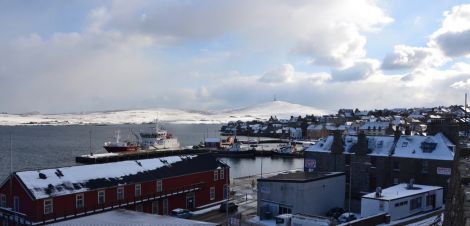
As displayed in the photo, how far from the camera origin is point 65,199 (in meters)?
30.4

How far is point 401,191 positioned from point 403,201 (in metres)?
2.61

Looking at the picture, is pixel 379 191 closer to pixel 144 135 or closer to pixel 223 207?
pixel 223 207

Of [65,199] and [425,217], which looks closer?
[65,199]

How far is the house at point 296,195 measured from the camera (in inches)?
1378

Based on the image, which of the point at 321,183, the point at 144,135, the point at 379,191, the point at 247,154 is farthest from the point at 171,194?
the point at 144,135

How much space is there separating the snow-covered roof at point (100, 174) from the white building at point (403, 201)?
16.0 meters

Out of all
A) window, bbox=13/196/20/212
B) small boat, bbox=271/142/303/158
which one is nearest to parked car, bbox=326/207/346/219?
window, bbox=13/196/20/212

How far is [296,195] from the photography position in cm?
3497

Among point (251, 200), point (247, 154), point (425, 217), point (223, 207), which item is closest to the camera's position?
point (425, 217)

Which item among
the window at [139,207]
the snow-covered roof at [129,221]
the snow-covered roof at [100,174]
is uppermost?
the snow-covered roof at [100,174]

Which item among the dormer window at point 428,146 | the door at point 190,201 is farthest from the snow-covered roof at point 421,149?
the door at point 190,201

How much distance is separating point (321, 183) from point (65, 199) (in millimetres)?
20028

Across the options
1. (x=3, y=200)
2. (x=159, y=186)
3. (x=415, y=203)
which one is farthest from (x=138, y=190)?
(x=415, y=203)

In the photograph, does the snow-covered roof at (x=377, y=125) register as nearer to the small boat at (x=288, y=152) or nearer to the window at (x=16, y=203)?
the small boat at (x=288, y=152)
